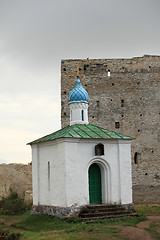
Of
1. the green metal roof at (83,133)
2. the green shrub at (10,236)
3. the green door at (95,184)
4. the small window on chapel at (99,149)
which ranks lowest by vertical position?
the green shrub at (10,236)

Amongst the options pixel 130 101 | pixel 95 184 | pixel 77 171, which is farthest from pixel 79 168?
pixel 130 101

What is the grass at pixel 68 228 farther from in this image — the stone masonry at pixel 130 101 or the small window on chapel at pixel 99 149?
the stone masonry at pixel 130 101

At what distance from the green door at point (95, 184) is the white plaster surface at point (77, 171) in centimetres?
19

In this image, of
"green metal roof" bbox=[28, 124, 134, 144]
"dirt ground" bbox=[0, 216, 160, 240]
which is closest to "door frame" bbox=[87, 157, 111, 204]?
"green metal roof" bbox=[28, 124, 134, 144]

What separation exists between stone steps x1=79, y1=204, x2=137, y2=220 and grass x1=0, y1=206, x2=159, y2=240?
42 cm

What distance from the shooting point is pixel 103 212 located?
1316 centimetres

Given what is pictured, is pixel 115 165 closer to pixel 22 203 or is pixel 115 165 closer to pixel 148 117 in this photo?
pixel 22 203

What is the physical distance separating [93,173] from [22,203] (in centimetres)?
579

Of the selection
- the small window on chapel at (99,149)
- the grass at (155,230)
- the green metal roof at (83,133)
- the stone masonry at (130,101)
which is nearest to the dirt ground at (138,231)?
the grass at (155,230)

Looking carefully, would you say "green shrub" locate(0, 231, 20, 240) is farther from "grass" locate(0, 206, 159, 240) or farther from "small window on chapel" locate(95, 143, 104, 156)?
"small window on chapel" locate(95, 143, 104, 156)

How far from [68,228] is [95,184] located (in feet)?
10.5

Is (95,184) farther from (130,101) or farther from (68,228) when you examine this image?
(130,101)

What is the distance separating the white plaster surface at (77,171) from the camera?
13.1m

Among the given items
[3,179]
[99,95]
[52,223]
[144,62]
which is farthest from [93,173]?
[144,62]
